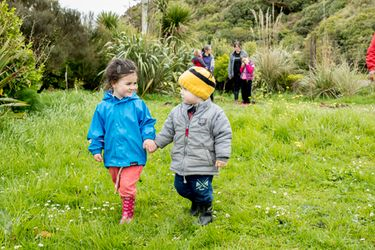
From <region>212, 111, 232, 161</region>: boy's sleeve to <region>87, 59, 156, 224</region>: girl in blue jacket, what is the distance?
1.65 ft

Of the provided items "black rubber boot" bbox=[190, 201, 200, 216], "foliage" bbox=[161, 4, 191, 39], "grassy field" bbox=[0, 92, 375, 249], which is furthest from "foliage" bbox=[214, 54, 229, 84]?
"black rubber boot" bbox=[190, 201, 200, 216]

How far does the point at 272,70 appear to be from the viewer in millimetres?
13383

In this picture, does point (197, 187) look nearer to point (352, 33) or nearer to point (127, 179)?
point (127, 179)

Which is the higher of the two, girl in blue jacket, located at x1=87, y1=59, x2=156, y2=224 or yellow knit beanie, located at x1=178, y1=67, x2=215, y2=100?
yellow knit beanie, located at x1=178, y1=67, x2=215, y2=100

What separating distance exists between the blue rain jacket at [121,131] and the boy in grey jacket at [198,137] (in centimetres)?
27

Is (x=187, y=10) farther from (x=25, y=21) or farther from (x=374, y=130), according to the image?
(x=374, y=130)

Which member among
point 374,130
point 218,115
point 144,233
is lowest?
point 144,233

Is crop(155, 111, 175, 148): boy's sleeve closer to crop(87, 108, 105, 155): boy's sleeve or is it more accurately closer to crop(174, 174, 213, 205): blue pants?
crop(174, 174, 213, 205): blue pants

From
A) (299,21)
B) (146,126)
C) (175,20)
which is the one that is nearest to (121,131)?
(146,126)

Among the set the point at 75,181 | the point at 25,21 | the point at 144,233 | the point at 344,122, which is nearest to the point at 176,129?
the point at 144,233

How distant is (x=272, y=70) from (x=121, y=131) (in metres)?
10.7

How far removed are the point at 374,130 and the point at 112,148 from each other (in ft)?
13.2

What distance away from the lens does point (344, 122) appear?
239 inches

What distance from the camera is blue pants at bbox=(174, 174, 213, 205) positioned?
3385 millimetres
